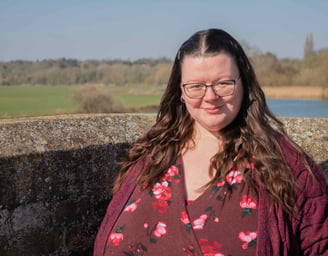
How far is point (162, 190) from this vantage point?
2164 mm

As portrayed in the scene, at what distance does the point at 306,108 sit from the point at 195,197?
6.22 ft

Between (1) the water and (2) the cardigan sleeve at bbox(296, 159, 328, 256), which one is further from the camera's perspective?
(1) the water

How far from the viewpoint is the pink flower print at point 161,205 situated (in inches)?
82.6

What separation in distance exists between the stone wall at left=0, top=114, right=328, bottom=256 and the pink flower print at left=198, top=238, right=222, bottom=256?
812mm

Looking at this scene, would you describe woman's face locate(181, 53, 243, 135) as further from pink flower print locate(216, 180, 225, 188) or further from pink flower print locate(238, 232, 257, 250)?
pink flower print locate(238, 232, 257, 250)

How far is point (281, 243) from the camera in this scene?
1.88m

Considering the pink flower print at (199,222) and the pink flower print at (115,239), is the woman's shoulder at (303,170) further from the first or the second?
the pink flower print at (115,239)

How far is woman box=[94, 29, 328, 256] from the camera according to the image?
193 centimetres

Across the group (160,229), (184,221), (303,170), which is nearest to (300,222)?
(303,170)

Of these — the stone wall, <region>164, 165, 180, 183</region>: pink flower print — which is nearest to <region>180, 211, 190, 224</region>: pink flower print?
<region>164, 165, 180, 183</region>: pink flower print

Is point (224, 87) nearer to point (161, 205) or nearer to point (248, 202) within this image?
point (248, 202)

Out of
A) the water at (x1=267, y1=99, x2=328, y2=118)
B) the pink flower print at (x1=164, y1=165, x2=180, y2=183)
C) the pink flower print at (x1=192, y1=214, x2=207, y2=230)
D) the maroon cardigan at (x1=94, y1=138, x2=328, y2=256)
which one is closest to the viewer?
the maroon cardigan at (x1=94, y1=138, x2=328, y2=256)

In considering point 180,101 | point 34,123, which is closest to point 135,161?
point 180,101

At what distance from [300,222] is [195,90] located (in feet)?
2.46
